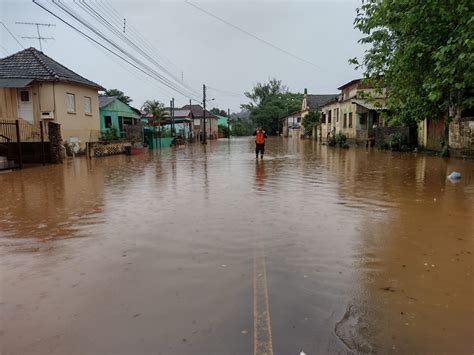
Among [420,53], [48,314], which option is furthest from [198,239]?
[420,53]

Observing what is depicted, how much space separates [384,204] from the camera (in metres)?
7.76

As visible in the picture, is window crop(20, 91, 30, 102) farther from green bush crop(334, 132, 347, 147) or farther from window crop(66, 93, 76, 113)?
green bush crop(334, 132, 347, 147)

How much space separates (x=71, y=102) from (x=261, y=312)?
24.3m

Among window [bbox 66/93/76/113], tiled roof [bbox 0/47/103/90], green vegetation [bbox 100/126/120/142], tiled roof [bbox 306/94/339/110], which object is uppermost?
tiled roof [bbox 306/94/339/110]

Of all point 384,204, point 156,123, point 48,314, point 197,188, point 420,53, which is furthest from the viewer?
point 156,123

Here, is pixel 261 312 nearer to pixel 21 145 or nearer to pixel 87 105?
pixel 21 145

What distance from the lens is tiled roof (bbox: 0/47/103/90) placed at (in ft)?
73.8

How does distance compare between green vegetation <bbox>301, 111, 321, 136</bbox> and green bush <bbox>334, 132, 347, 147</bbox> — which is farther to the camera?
green vegetation <bbox>301, 111, 321, 136</bbox>

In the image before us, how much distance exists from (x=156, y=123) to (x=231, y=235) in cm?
3354

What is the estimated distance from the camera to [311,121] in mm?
51594

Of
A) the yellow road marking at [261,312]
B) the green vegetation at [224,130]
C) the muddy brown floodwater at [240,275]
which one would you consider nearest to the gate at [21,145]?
the muddy brown floodwater at [240,275]

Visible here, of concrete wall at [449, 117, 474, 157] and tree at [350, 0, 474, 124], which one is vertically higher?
tree at [350, 0, 474, 124]

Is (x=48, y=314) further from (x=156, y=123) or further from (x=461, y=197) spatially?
(x=156, y=123)

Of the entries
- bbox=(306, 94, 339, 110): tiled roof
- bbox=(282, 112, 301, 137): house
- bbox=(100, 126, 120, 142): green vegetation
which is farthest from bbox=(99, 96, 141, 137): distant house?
bbox=(282, 112, 301, 137): house
